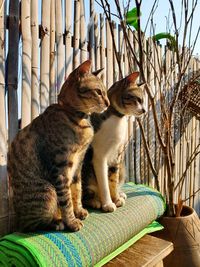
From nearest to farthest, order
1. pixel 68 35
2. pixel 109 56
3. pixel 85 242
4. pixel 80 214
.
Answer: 1. pixel 85 242
2. pixel 80 214
3. pixel 68 35
4. pixel 109 56

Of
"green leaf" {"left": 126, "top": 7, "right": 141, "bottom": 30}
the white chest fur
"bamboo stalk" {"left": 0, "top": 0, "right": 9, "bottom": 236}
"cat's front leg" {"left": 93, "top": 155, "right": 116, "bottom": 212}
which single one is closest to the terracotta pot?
"cat's front leg" {"left": 93, "top": 155, "right": 116, "bottom": 212}

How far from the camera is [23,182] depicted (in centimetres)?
132

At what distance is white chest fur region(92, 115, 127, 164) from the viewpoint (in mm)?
1551

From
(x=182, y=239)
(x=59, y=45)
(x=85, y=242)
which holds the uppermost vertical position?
(x=59, y=45)

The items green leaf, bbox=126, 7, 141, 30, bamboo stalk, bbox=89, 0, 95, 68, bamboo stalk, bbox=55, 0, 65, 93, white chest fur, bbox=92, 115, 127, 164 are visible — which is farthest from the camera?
green leaf, bbox=126, 7, 141, 30

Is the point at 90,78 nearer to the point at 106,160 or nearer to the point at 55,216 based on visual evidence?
the point at 106,160

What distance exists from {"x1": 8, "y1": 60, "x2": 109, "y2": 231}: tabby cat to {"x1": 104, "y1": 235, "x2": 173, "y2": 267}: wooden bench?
0.33 m

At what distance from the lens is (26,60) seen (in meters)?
1.62

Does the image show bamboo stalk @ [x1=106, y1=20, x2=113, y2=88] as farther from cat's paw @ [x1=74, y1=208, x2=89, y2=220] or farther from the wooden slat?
cat's paw @ [x1=74, y1=208, x2=89, y2=220]

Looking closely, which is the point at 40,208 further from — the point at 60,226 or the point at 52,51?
the point at 52,51

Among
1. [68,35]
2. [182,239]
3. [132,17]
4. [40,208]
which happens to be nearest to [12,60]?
[68,35]

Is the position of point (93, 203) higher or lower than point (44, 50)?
lower

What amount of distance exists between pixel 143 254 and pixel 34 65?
1.14 meters

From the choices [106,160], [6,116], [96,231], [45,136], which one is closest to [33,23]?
[6,116]
